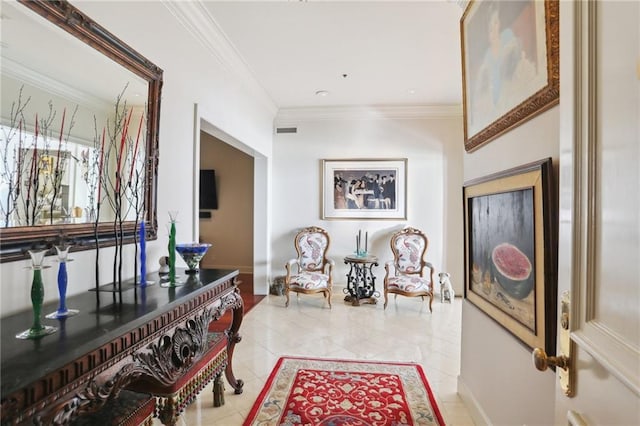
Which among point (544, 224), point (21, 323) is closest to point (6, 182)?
point (21, 323)

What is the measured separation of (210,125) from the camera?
113 inches

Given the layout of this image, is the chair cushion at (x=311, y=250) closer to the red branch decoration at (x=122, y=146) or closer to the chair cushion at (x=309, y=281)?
the chair cushion at (x=309, y=281)

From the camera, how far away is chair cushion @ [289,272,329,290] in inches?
164

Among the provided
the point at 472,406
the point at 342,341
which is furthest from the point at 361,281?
the point at 472,406

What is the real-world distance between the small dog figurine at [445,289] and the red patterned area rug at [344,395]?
2114mm

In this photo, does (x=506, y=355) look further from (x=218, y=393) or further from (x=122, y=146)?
(x=122, y=146)

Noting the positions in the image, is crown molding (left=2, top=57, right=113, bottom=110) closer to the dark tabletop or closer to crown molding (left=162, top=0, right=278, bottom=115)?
the dark tabletop

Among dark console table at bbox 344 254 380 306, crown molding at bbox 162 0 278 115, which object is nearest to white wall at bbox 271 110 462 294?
dark console table at bbox 344 254 380 306

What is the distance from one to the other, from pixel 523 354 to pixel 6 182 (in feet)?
7.37

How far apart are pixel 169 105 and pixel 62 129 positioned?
89 centimetres

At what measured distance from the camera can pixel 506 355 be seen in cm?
158

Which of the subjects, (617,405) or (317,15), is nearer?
(617,405)

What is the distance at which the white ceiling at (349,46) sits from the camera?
96.8 inches

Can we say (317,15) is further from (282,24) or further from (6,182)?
(6,182)
